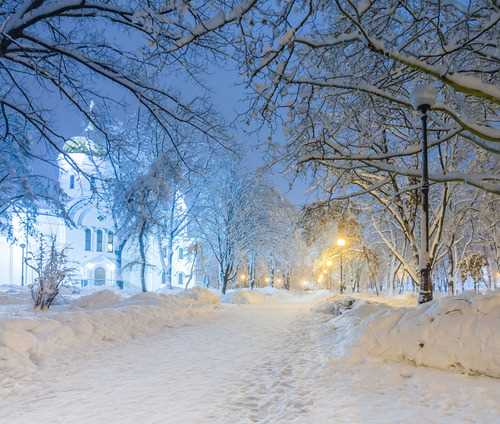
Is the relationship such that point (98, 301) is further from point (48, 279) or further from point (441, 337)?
point (441, 337)

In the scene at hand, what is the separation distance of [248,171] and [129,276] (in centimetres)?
2203

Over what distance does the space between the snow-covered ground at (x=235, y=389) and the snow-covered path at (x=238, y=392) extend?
0.01 meters

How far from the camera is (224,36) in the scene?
6.73 metres

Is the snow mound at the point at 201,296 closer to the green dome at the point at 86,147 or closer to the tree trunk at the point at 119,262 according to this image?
the green dome at the point at 86,147

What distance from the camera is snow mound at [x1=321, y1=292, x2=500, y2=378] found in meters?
4.61

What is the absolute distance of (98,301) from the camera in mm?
12703

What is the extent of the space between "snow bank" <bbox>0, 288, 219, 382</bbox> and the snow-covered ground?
223 mm

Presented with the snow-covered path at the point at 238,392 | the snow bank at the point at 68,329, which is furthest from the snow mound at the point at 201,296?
the snow-covered path at the point at 238,392

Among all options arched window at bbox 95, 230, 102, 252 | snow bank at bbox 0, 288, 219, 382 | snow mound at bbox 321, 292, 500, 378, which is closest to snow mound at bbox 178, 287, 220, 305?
snow bank at bbox 0, 288, 219, 382

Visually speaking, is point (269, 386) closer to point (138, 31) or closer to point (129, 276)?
point (138, 31)

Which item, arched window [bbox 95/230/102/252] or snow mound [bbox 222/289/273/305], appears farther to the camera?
arched window [bbox 95/230/102/252]

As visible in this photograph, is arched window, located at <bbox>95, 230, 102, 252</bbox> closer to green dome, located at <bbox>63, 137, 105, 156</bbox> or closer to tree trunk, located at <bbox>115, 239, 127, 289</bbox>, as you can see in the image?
tree trunk, located at <bbox>115, 239, 127, 289</bbox>

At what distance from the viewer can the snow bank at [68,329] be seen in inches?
211

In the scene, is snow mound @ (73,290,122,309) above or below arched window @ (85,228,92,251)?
below
